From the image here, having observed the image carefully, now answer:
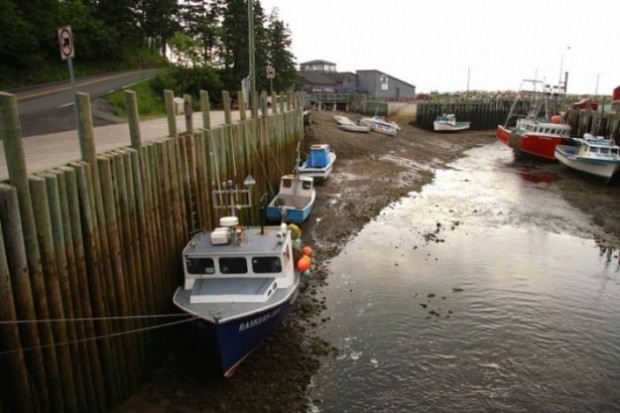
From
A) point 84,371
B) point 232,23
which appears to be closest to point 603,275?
point 84,371

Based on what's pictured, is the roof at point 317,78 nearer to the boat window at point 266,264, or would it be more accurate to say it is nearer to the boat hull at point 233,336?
the boat window at point 266,264

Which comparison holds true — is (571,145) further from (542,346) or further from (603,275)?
(542,346)

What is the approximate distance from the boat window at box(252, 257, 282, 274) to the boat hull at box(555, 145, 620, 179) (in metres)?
28.1

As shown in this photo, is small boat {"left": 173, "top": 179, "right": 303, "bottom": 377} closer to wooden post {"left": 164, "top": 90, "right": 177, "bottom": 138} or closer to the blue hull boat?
the blue hull boat

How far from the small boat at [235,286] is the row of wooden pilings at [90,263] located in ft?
2.11

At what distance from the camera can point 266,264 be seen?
10734 millimetres

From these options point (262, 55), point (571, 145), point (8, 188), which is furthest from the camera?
point (262, 55)

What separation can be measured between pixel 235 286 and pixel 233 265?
549 mm

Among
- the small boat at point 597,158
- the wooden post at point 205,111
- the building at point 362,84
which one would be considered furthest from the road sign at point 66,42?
the building at point 362,84

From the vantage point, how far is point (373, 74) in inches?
3287

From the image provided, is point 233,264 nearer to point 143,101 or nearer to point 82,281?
point 82,281

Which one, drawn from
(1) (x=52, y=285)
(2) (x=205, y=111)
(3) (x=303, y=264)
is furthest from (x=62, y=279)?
(2) (x=205, y=111)

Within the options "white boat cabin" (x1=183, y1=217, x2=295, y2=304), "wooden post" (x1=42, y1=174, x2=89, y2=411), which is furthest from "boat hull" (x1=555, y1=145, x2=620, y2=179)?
Answer: "wooden post" (x1=42, y1=174, x2=89, y2=411)

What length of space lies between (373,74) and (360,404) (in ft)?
262
